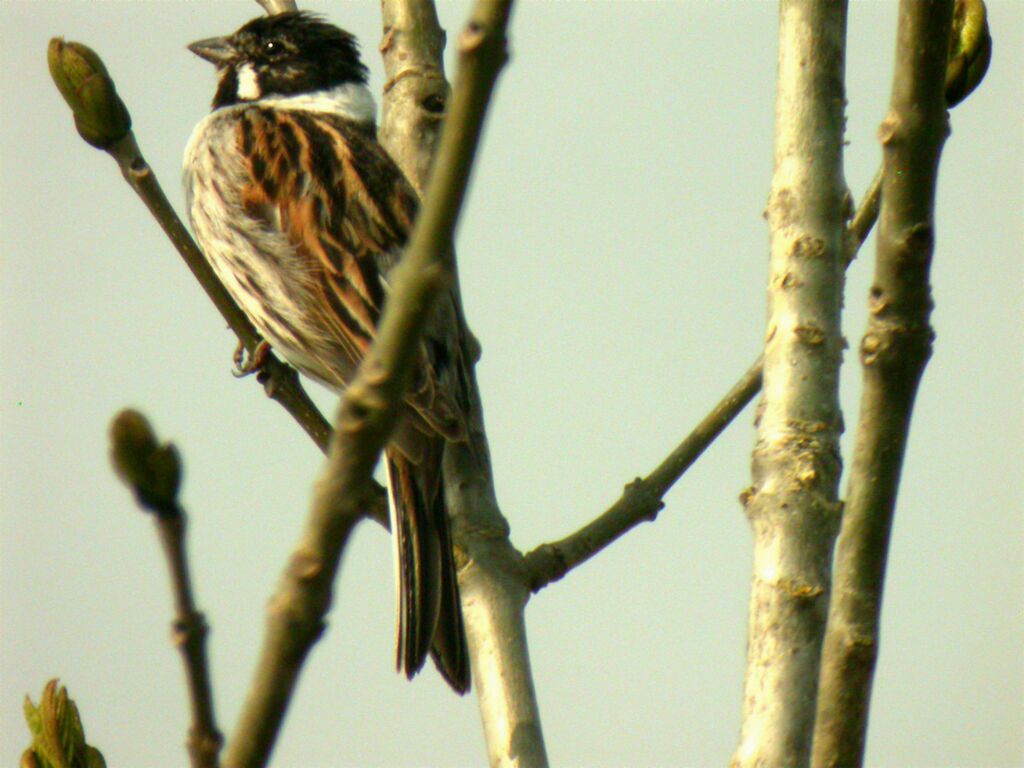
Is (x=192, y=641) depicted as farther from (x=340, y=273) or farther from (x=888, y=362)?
(x=340, y=273)

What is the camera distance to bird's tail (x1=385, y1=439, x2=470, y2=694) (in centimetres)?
338

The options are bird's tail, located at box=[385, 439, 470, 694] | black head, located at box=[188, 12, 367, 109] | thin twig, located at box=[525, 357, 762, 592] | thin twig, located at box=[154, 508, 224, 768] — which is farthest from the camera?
black head, located at box=[188, 12, 367, 109]

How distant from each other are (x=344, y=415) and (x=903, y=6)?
3.47ft

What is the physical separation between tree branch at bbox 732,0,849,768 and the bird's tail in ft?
4.08

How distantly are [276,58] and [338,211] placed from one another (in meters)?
1.46

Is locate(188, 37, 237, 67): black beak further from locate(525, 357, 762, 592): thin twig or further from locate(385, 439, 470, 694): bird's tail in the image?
locate(525, 357, 762, 592): thin twig

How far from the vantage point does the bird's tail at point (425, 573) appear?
A: 3377 millimetres

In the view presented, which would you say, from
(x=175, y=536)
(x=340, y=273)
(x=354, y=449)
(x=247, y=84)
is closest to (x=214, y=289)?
(x=340, y=273)

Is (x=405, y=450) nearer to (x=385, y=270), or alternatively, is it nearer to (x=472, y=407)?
(x=472, y=407)

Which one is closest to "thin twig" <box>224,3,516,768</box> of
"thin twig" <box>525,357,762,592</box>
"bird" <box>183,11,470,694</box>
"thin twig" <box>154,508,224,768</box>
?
"thin twig" <box>154,508,224,768</box>

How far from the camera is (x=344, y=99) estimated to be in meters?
5.66

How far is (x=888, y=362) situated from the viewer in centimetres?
195

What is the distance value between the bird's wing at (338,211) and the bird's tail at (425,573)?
39cm

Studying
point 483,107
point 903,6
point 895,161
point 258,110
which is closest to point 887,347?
point 895,161
